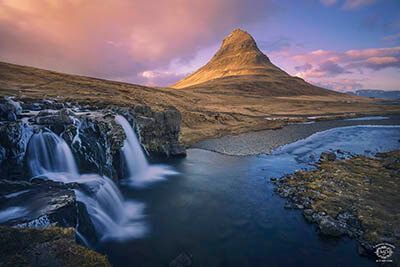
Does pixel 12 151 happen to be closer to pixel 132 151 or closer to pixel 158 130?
pixel 132 151

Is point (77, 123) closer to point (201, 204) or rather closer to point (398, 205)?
point (201, 204)

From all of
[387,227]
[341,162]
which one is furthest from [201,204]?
[341,162]

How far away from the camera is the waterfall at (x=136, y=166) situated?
1909 cm

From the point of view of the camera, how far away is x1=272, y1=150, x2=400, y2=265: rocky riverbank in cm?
1019

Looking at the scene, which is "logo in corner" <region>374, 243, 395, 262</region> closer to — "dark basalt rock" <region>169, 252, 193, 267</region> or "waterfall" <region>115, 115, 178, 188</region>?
"dark basalt rock" <region>169, 252, 193, 267</region>

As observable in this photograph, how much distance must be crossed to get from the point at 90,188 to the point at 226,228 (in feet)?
27.7

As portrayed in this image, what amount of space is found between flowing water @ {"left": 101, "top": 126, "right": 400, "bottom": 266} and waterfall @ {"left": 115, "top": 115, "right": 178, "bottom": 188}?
5.29 feet

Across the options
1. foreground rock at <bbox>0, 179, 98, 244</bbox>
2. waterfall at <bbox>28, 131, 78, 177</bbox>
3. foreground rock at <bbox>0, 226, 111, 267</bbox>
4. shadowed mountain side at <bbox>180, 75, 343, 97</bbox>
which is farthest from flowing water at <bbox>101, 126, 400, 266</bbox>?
shadowed mountain side at <bbox>180, 75, 343, 97</bbox>

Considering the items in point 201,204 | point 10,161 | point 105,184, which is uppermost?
point 10,161

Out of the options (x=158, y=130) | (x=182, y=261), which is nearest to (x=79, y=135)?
(x=182, y=261)

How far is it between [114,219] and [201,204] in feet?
19.6

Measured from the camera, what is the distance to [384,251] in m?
9.02

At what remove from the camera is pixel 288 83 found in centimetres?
18862

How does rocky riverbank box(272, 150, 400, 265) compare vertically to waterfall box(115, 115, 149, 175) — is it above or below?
below
